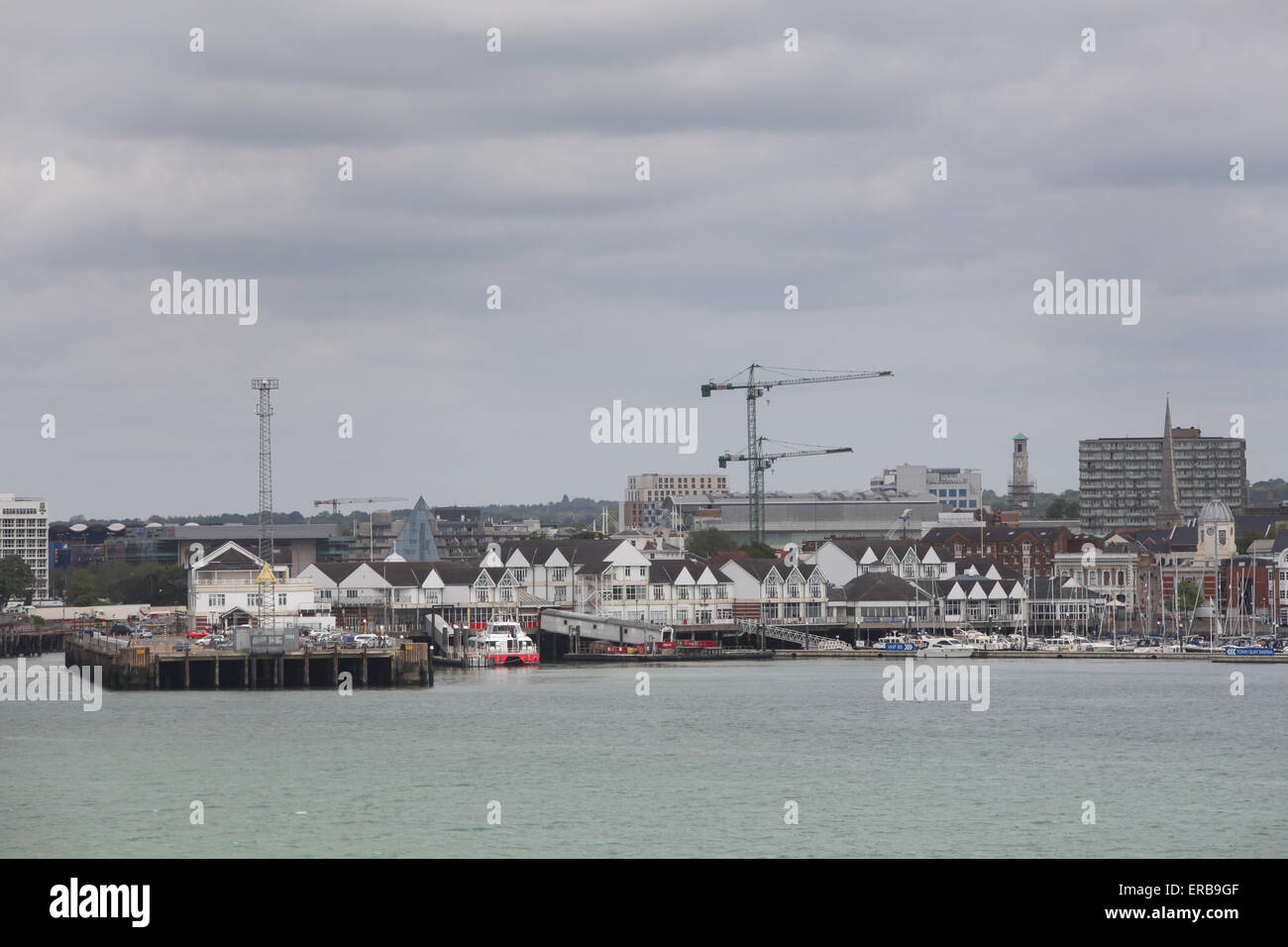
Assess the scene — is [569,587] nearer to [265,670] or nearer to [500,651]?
[500,651]

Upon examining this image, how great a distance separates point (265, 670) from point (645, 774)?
114 ft

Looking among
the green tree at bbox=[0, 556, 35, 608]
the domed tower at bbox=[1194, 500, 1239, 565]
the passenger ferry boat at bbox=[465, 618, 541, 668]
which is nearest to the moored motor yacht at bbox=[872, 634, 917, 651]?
the passenger ferry boat at bbox=[465, 618, 541, 668]

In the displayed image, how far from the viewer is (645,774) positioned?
43656 mm

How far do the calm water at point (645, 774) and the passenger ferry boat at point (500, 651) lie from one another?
19638 millimetres

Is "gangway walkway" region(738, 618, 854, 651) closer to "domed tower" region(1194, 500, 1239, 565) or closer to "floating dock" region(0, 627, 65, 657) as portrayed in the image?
"domed tower" region(1194, 500, 1239, 565)

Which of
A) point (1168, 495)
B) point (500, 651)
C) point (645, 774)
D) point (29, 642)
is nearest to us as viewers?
point (645, 774)

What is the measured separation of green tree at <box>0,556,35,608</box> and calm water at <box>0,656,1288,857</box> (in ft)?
→ 265

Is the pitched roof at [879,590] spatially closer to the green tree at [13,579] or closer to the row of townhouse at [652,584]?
the row of townhouse at [652,584]

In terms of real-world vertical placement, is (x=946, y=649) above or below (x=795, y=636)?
below

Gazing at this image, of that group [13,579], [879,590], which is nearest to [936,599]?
[879,590]

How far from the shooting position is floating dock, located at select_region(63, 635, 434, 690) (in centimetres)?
7369

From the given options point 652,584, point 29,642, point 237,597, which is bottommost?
point 29,642

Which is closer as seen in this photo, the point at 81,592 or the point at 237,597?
the point at 237,597
